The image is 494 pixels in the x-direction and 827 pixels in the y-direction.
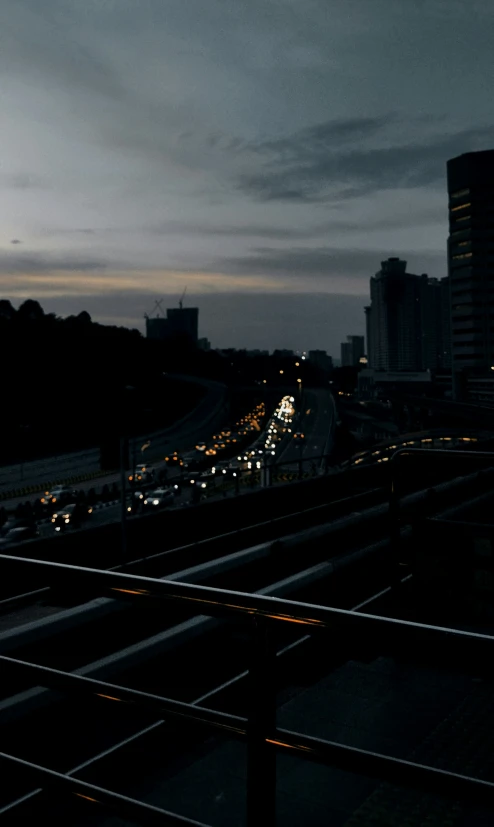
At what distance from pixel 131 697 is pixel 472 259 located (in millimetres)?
157142

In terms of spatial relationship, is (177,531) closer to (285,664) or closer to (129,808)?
(285,664)

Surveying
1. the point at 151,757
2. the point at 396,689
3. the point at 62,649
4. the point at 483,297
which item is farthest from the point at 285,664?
the point at 483,297

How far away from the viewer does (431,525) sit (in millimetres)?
5312

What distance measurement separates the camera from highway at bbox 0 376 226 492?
7344 centimetres

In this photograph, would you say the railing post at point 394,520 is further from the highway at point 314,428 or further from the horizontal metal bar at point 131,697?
the highway at point 314,428

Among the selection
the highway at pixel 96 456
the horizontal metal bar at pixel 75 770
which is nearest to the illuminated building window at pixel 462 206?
the highway at pixel 96 456

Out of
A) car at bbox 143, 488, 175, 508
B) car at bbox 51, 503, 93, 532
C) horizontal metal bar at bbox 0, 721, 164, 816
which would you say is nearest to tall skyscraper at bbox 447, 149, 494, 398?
car at bbox 143, 488, 175, 508

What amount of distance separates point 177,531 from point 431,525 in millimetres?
11555

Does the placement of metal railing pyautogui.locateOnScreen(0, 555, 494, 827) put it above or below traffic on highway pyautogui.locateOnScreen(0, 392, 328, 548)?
above

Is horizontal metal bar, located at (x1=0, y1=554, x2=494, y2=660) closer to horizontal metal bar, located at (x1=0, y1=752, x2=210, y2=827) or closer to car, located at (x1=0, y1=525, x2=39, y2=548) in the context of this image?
horizontal metal bar, located at (x1=0, y1=752, x2=210, y2=827)

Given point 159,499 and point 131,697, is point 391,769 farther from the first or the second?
point 159,499

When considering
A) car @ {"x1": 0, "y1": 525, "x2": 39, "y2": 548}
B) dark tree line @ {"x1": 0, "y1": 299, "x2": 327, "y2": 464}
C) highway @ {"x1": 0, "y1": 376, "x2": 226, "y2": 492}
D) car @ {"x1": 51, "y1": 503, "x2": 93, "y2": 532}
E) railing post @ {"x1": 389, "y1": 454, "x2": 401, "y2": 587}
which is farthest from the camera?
dark tree line @ {"x1": 0, "y1": 299, "x2": 327, "y2": 464}

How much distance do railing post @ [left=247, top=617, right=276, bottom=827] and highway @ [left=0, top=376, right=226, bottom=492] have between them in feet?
A: 222

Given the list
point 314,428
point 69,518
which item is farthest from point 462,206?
point 69,518
